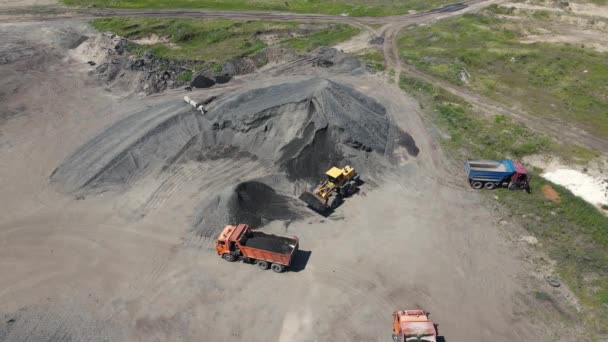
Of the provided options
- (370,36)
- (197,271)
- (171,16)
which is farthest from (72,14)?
(197,271)

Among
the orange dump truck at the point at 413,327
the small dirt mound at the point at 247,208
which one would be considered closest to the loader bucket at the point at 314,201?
the small dirt mound at the point at 247,208

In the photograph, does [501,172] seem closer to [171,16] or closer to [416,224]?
[416,224]

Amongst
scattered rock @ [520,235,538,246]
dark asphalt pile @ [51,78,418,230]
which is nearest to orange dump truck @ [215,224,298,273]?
dark asphalt pile @ [51,78,418,230]

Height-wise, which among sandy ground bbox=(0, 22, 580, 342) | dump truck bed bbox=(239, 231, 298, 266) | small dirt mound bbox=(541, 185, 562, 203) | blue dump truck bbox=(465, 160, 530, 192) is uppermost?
blue dump truck bbox=(465, 160, 530, 192)

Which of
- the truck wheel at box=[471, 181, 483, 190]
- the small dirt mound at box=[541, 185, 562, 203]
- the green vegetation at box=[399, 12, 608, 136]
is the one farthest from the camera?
the green vegetation at box=[399, 12, 608, 136]

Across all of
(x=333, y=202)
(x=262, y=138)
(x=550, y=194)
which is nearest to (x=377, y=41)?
(x=262, y=138)

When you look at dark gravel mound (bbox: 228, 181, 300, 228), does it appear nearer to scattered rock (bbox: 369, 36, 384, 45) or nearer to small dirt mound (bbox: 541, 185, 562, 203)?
small dirt mound (bbox: 541, 185, 562, 203)
